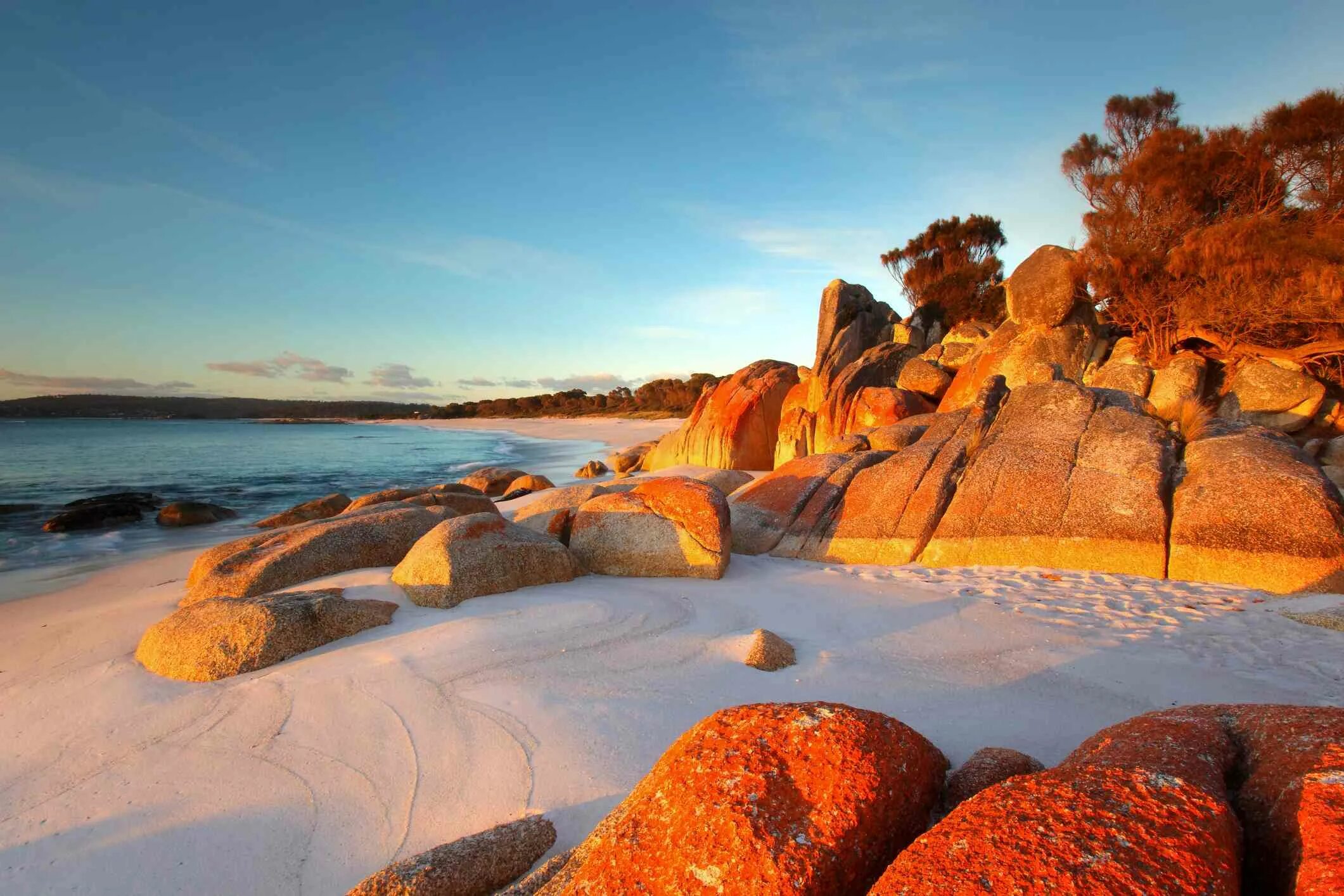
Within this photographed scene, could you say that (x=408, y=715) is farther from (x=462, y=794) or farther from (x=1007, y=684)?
(x=1007, y=684)

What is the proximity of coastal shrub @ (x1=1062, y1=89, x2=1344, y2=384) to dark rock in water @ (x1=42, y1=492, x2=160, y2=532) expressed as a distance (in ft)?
72.4

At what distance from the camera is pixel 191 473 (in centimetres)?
2361

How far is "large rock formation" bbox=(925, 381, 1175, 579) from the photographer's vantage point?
6570 millimetres

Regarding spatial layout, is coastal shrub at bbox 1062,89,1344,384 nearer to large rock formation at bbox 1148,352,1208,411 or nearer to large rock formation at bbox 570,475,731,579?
large rock formation at bbox 1148,352,1208,411

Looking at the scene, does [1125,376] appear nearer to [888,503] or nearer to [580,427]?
[888,503]

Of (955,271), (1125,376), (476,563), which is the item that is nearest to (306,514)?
(476,563)

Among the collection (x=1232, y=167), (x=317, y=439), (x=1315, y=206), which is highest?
(x=1232, y=167)

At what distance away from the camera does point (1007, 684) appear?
4129mm

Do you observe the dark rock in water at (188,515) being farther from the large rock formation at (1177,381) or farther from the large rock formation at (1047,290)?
the large rock formation at (1177,381)

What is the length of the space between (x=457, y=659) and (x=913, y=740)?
317 cm

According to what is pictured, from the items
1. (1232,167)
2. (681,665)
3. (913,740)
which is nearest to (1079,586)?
(681,665)

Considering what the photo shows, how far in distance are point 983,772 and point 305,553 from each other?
630cm

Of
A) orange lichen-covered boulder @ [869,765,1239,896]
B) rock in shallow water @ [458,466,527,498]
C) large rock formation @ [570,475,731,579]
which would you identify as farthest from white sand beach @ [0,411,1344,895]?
rock in shallow water @ [458,466,527,498]

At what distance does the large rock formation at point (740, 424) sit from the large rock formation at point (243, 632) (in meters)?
10.9
